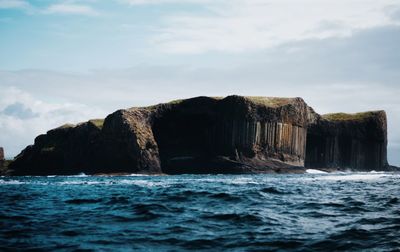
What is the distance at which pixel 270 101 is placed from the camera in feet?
471

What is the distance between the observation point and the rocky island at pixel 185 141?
126438 mm

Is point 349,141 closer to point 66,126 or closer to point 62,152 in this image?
point 66,126

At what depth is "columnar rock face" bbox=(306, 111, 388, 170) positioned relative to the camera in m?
160

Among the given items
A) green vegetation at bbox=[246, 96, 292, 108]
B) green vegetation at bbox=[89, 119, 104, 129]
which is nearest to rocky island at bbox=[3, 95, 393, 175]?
green vegetation at bbox=[246, 96, 292, 108]

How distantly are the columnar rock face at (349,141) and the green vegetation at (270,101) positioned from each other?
17232mm

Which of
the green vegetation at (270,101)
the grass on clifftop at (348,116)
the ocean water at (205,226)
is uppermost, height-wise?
the green vegetation at (270,101)

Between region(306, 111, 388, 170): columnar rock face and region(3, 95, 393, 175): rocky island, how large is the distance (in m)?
11.1

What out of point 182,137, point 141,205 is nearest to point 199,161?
point 182,137

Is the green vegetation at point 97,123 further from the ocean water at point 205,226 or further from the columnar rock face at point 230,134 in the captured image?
the ocean water at point 205,226

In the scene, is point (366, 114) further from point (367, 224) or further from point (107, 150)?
point (367, 224)

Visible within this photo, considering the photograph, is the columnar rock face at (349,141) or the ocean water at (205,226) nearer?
the ocean water at (205,226)

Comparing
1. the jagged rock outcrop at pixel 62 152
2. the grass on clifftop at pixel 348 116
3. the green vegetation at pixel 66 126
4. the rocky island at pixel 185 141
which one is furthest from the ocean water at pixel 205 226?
the grass on clifftop at pixel 348 116

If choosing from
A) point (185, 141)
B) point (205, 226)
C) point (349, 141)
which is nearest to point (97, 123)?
point (185, 141)

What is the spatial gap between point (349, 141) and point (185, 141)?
58.3 meters
